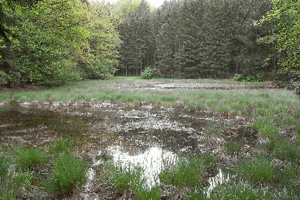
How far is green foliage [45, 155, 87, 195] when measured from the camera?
3627mm

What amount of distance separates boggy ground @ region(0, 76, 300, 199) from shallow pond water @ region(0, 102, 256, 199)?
0.08 feet

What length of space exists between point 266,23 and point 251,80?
9.44 metres

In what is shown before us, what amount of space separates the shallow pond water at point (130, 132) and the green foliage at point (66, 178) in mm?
254

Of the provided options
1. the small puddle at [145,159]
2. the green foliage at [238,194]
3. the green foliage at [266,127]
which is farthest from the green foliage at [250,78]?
the green foliage at [238,194]

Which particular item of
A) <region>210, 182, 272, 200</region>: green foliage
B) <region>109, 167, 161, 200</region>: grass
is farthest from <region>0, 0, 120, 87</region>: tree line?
<region>210, 182, 272, 200</region>: green foliage

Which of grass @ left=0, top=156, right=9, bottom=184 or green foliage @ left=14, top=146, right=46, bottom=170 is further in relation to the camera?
green foliage @ left=14, top=146, right=46, bottom=170

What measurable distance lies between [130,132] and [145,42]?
193ft

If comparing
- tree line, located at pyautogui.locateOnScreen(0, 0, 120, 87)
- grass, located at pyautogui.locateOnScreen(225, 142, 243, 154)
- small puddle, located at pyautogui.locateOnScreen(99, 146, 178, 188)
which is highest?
tree line, located at pyautogui.locateOnScreen(0, 0, 120, 87)

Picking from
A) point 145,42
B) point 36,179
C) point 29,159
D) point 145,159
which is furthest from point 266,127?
point 145,42

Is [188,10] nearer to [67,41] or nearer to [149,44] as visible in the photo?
[149,44]

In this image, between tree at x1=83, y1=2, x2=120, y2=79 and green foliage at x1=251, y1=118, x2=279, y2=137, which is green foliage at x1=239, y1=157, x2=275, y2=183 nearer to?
green foliage at x1=251, y1=118, x2=279, y2=137

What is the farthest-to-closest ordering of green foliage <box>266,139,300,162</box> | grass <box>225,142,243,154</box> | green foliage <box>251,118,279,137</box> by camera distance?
1. green foliage <box>251,118,279,137</box>
2. grass <box>225,142,243,154</box>
3. green foliage <box>266,139,300,162</box>

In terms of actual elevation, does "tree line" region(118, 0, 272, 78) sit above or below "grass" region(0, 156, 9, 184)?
above

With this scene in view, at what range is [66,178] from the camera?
145 inches
